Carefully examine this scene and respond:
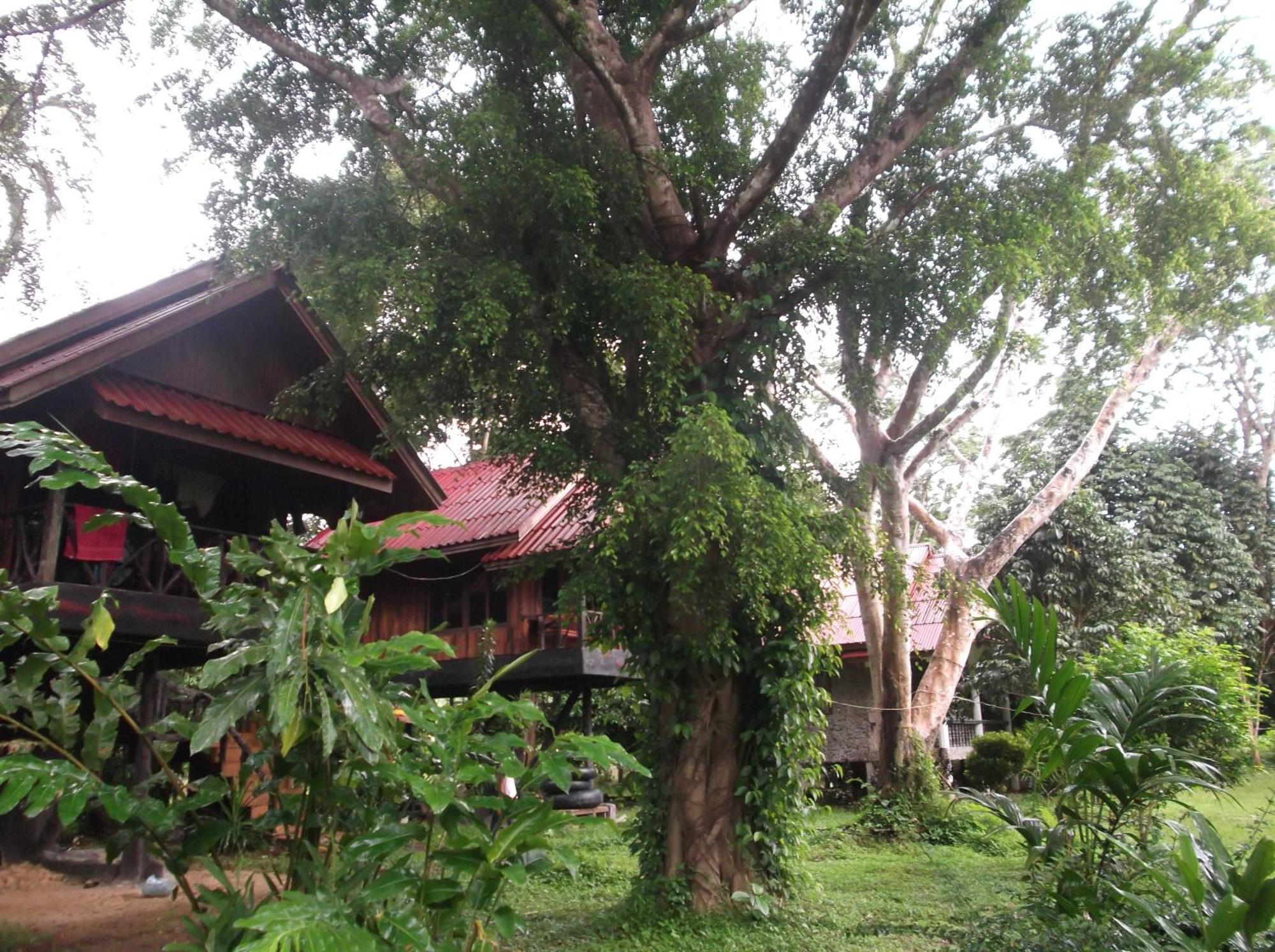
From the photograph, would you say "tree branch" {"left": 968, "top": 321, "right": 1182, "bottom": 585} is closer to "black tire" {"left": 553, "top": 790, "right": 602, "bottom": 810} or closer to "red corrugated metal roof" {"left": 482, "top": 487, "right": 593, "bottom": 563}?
"red corrugated metal roof" {"left": 482, "top": 487, "right": 593, "bottom": 563}

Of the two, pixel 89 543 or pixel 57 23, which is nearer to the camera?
pixel 89 543

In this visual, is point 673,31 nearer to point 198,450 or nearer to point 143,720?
point 198,450

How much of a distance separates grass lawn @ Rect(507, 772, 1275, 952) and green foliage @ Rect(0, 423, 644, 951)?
9.63ft

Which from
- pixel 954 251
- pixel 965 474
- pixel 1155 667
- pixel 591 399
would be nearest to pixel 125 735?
pixel 591 399

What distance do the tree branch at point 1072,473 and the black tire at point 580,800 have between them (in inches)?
274

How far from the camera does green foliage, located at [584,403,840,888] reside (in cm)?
697

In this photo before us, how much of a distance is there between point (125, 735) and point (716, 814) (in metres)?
8.45

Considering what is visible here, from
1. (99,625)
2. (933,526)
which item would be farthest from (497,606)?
(99,625)

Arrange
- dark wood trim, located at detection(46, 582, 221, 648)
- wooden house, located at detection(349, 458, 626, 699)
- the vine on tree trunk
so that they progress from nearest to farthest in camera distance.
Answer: the vine on tree trunk < dark wood trim, located at detection(46, 582, 221, 648) < wooden house, located at detection(349, 458, 626, 699)

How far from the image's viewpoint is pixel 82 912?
910cm

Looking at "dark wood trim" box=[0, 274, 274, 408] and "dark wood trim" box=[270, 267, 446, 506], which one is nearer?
"dark wood trim" box=[0, 274, 274, 408]

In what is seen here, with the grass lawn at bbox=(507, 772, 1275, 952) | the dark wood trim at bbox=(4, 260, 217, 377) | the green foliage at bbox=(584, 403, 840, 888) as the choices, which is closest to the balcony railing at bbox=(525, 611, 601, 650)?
the grass lawn at bbox=(507, 772, 1275, 952)

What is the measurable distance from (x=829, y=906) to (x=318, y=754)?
5.97m

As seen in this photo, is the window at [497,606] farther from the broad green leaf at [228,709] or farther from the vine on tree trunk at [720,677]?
the broad green leaf at [228,709]
